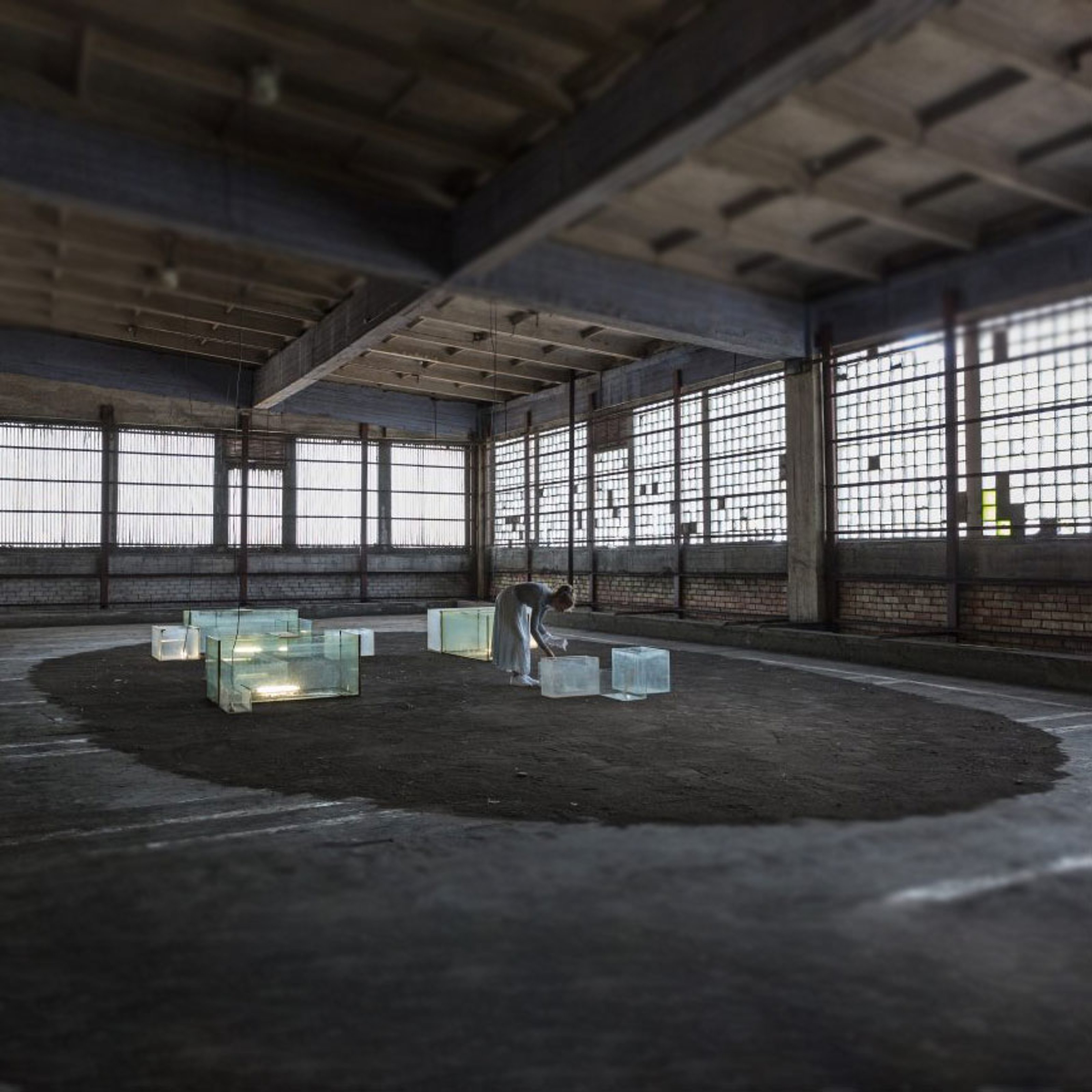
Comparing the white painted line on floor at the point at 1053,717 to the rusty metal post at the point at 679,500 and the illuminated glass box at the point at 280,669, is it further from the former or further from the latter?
the rusty metal post at the point at 679,500

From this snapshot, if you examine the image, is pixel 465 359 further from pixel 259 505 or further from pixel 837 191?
pixel 837 191

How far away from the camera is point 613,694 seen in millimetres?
10398

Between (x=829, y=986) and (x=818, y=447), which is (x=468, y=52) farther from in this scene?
(x=818, y=447)

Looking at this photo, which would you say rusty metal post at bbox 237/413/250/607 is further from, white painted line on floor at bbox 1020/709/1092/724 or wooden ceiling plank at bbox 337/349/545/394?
white painted line on floor at bbox 1020/709/1092/724

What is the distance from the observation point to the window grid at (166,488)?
22250mm

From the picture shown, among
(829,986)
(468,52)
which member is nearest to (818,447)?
(468,52)

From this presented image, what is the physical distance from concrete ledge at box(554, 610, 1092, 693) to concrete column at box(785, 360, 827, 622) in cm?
64

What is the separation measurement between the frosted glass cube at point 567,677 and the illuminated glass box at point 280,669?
2.17 m

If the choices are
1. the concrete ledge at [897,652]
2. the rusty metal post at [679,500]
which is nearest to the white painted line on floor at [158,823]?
the concrete ledge at [897,652]

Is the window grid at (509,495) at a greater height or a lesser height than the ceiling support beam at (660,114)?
lesser

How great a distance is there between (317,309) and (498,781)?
1245 centimetres

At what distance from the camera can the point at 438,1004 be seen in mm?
3062

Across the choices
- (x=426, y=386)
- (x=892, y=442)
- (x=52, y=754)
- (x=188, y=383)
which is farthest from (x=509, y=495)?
(x=52, y=754)

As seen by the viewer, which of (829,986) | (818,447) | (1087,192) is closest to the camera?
(829,986)
